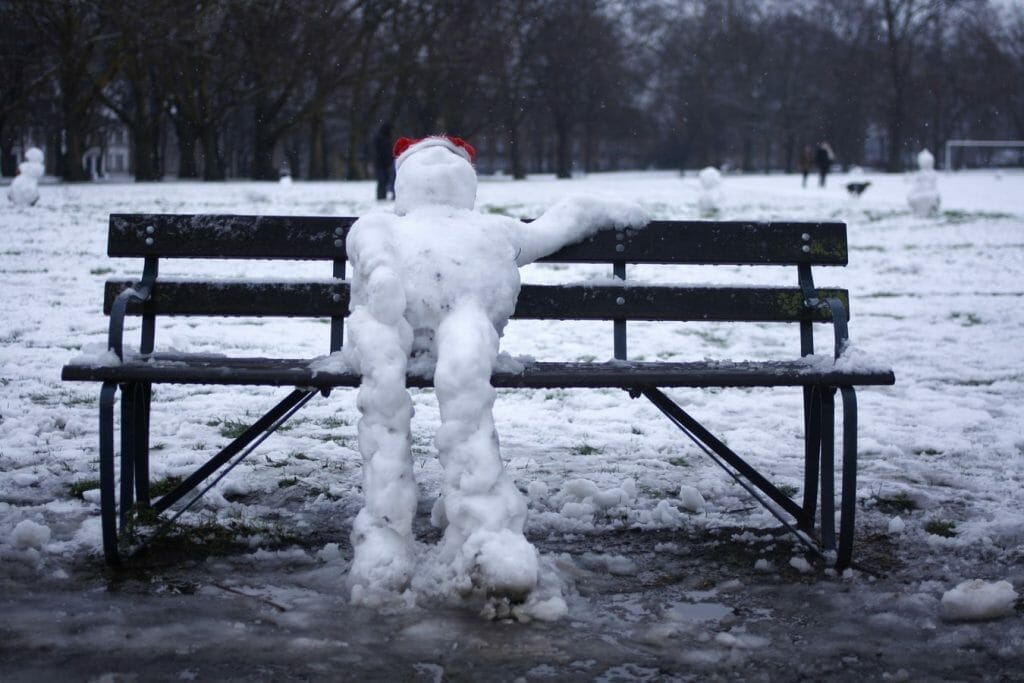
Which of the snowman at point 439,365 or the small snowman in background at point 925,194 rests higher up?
the small snowman in background at point 925,194

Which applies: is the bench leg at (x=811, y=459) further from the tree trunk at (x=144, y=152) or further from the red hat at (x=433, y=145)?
the tree trunk at (x=144, y=152)

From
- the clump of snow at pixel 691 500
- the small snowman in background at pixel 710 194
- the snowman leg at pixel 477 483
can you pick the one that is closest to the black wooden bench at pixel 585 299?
the clump of snow at pixel 691 500

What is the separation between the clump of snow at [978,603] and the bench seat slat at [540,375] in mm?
606

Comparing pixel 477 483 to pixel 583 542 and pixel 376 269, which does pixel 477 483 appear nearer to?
pixel 376 269

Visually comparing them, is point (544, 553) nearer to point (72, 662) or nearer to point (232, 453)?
point (232, 453)

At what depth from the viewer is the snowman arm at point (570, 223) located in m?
3.61

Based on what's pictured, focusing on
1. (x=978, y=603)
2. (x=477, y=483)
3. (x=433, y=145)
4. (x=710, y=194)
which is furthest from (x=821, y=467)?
(x=710, y=194)

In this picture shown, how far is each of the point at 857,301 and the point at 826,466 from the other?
260 inches

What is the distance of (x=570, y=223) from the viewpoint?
3.77 meters

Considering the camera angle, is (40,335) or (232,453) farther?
(40,335)

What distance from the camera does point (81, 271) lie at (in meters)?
10.9

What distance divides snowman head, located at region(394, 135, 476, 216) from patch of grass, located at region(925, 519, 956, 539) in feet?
5.69

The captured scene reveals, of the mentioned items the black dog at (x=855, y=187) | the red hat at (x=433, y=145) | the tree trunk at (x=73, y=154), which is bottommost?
the red hat at (x=433, y=145)

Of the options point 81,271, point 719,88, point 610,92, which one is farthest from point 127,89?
point 81,271
